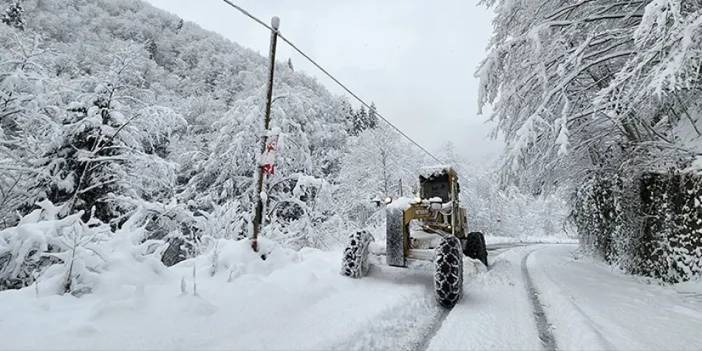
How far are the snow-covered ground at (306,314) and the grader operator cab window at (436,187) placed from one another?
261 cm

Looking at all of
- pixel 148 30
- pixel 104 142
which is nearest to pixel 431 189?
pixel 104 142

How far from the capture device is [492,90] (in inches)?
270

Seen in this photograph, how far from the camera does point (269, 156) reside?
5.02 m

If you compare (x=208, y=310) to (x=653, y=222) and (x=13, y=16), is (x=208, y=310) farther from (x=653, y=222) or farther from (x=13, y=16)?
(x=13, y=16)

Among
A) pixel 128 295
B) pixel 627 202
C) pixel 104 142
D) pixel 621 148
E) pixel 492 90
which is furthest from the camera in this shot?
pixel 104 142

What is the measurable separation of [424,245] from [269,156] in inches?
123

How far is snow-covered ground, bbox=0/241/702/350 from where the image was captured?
9.16ft

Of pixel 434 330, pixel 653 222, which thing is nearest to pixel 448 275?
pixel 434 330

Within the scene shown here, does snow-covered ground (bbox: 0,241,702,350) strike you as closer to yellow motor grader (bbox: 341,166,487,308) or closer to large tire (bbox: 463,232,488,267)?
yellow motor grader (bbox: 341,166,487,308)

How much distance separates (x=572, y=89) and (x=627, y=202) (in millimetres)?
2775

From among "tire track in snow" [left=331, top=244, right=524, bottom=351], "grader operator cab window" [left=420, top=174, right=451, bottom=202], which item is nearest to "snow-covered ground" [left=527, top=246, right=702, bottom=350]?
"tire track in snow" [left=331, top=244, right=524, bottom=351]

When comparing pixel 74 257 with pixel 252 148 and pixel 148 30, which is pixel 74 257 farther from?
pixel 148 30

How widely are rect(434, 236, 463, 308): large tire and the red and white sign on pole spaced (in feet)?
8.73

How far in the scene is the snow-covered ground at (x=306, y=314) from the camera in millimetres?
2791
